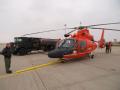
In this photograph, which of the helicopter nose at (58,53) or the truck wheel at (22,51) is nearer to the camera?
the helicopter nose at (58,53)

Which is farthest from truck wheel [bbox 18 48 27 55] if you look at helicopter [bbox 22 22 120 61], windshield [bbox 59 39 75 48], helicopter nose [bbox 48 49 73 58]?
helicopter nose [bbox 48 49 73 58]

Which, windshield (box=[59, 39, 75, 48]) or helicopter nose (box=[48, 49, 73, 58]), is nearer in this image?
helicopter nose (box=[48, 49, 73, 58])

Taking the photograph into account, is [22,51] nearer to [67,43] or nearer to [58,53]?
[67,43]

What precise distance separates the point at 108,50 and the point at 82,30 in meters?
6.74

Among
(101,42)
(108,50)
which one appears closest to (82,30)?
(101,42)

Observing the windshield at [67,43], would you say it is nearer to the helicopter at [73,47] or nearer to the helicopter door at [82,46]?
the helicopter at [73,47]

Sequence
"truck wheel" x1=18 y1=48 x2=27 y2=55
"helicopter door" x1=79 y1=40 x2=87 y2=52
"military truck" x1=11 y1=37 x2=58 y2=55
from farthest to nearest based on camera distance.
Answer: "truck wheel" x1=18 y1=48 x2=27 y2=55 → "military truck" x1=11 y1=37 x2=58 y2=55 → "helicopter door" x1=79 y1=40 x2=87 y2=52

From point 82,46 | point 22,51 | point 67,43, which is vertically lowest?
point 22,51

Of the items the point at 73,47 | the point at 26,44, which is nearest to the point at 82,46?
the point at 73,47

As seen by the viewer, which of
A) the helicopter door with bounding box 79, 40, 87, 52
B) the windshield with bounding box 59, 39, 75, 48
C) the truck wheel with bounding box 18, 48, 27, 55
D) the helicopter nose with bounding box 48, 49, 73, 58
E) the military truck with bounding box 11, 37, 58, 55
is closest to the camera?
the helicopter nose with bounding box 48, 49, 73, 58

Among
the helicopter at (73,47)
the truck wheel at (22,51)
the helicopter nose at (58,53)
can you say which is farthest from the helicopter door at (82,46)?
the truck wheel at (22,51)

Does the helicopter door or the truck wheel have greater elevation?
the helicopter door

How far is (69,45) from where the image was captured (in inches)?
425

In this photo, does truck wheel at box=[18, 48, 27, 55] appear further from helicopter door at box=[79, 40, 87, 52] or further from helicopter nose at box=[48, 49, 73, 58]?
helicopter nose at box=[48, 49, 73, 58]
